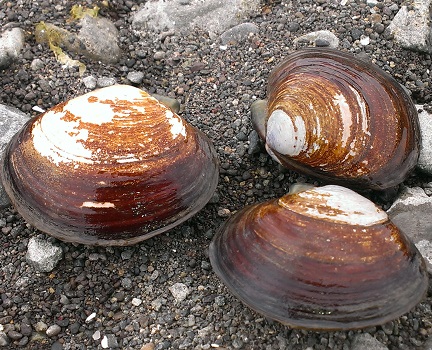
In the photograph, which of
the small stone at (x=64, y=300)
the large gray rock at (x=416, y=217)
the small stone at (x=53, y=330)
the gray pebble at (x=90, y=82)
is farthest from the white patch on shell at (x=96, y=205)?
the large gray rock at (x=416, y=217)

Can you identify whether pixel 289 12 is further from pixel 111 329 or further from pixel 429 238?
pixel 111 329

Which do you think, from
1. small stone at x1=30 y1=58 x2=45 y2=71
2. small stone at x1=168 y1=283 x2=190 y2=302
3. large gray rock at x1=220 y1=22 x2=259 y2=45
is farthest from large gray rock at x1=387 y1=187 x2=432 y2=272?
small stone at x1=30 y1=58 x2=45 y2=71

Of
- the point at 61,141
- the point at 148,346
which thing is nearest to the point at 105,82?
the point at 61,141

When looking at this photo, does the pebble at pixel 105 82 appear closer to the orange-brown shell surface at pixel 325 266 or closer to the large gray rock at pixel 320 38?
the large gray rock at pixel 320 38

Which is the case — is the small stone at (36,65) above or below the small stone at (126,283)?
above

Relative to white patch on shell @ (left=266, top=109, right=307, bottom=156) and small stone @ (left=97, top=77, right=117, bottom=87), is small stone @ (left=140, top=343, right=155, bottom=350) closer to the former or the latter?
white patch on shell @ (left=266, top=109, right=307, bottom=156)

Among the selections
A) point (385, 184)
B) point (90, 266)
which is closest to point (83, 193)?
point (90, 266)
